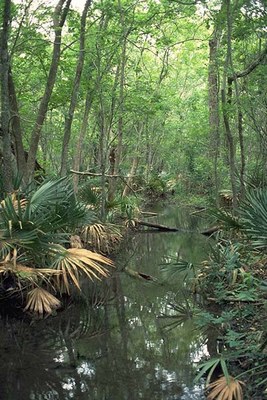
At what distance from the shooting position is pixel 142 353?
5742 millimetres

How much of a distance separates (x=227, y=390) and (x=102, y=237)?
7.51m

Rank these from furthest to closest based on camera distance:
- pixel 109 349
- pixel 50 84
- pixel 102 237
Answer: pixel 102 237
pixel 50 84
pixel 109 349

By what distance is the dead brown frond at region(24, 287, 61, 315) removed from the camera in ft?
22.5

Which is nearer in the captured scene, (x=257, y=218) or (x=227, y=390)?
(x=227, y=390)

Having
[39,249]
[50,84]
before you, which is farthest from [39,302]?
[50,84]

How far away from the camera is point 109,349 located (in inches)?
230

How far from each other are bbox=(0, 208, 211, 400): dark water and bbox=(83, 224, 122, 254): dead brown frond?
203 cm

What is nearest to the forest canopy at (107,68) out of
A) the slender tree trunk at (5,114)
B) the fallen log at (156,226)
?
the slender tree trunk at (5,114)

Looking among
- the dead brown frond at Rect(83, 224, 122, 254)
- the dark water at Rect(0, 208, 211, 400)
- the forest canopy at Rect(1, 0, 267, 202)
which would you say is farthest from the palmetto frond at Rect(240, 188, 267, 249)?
the dead brown frond at Rect(83, 224, 122, 254)

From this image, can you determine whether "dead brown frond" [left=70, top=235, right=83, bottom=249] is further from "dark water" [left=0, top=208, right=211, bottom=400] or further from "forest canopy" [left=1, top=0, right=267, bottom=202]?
"forest canopy" [left=1, top=0, right=267, bottom=202]

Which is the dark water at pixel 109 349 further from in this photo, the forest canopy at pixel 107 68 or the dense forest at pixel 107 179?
the forest canopy at pixel 107 68

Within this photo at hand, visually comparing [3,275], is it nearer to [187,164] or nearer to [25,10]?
[25,10]

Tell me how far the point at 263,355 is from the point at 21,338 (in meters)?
3.39

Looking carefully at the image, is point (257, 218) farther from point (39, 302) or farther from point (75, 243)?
point (75, 243)
